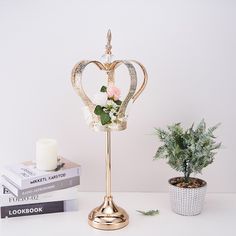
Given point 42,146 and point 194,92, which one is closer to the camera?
point 42,146

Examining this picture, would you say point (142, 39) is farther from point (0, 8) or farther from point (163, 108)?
point (0, 8)

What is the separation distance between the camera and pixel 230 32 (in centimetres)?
113

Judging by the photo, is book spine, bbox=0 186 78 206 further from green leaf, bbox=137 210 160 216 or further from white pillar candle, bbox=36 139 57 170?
green leaf, bbox=137 210 160 216

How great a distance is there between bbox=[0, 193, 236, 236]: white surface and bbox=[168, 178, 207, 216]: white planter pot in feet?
0.06

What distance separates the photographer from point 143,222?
3.08 ft

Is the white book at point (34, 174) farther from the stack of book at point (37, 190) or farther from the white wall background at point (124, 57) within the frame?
the white wall background at point (124, 57)

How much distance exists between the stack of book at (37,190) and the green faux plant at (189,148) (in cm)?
29

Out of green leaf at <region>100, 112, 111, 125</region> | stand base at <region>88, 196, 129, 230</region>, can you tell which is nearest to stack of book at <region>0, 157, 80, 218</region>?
stand base at <region>88, 196, 129, 230</region>

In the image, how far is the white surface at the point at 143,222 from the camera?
881 mm

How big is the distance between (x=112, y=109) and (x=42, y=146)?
0.90 feet

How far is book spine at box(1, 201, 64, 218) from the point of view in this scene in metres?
0.96

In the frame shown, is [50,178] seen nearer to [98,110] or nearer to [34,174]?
[34,174]

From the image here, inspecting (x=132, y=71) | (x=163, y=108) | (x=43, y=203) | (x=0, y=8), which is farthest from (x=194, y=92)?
(x=0, y=8)

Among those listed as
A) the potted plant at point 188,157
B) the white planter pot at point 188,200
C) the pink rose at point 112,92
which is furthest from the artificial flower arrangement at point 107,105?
the white planter pot at point 188,200
